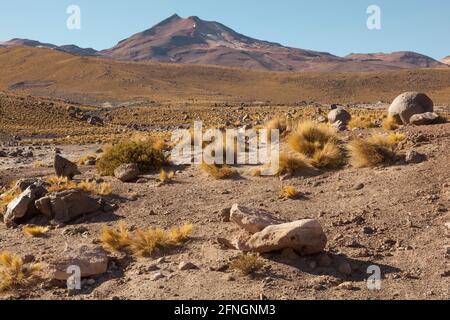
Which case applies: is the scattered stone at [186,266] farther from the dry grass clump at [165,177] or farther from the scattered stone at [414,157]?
the scattered stone at [414,157]

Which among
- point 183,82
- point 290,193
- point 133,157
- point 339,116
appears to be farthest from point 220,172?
point 183,82

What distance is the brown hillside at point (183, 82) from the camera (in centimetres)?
8912

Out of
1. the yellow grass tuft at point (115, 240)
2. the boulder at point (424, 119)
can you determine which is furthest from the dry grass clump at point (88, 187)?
the boulder at point (424, 119)

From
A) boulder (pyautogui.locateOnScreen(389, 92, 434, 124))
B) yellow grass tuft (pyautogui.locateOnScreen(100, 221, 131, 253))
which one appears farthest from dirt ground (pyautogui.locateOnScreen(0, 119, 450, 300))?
boulder (pyautogui.locateOnScreen(389, 92, 434, 124))

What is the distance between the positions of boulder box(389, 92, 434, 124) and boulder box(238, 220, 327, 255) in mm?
8809

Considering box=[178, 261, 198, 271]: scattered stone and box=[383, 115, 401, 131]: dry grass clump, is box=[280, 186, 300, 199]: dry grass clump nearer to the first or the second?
box=[178, 261, 198, 271]: scattered stone

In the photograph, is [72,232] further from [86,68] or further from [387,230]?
[86,68]

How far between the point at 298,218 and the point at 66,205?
4.83 metres

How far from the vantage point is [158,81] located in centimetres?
10475

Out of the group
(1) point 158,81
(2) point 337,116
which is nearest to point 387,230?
(2) point 337,116

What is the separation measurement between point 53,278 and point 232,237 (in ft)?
9.77

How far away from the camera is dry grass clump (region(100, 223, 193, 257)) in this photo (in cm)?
879

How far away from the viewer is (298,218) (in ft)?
33.0

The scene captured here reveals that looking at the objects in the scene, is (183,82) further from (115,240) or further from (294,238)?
(294,238)
